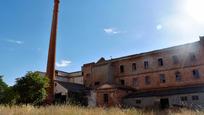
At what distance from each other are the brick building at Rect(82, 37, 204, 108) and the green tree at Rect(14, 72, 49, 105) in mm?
13285

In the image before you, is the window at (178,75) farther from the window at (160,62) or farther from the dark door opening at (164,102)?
the dark door opening at (164,102)

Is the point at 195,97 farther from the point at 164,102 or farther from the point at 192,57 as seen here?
the point at 192,57

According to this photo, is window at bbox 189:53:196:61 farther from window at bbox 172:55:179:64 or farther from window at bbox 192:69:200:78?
window at bbox 172:55:179:64

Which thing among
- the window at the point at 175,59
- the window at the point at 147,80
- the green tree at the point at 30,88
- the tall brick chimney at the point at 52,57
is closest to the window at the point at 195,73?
the window at the point at 175,59

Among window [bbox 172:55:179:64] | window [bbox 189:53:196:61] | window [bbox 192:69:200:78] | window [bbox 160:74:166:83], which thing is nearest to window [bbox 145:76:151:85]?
window [bbox 160:74:166:83]

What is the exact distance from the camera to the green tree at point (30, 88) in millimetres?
23219

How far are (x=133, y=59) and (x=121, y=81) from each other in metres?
4.41

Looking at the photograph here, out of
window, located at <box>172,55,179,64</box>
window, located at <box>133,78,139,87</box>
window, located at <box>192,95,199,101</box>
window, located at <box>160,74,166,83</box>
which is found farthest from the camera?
window, located at <box>133,78,139,87</box>

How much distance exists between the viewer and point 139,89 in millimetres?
36594

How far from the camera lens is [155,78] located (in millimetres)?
35656

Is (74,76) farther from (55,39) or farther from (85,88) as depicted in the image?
(55,39)

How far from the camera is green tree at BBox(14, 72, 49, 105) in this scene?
23.2 m

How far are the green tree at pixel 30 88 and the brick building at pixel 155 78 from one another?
13285 millimetres

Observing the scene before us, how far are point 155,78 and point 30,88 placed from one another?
2019cm
